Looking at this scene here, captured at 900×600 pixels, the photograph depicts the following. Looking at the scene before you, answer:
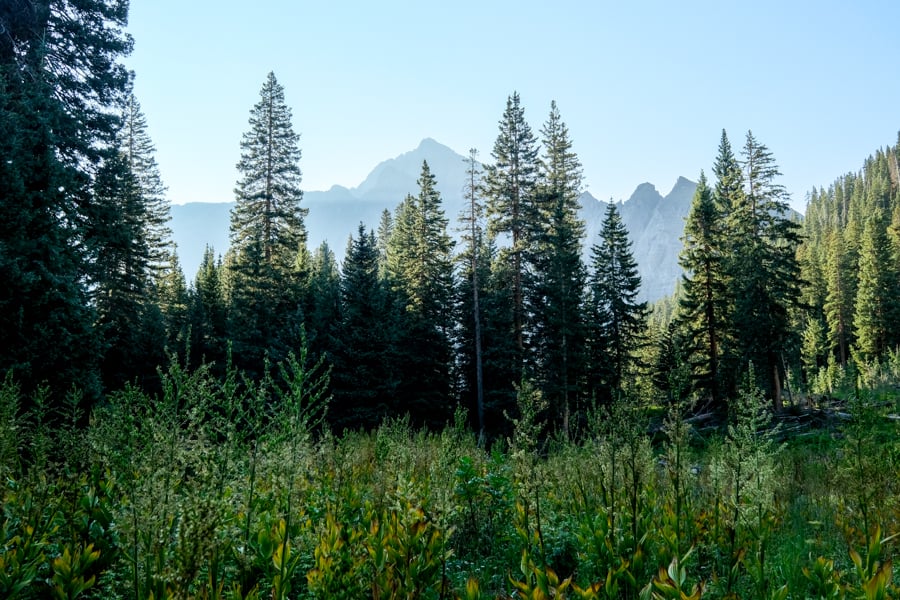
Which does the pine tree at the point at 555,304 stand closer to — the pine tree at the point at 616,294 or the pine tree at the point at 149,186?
the pine tree at the point at 616,294

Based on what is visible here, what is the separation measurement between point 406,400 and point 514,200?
13.5 m

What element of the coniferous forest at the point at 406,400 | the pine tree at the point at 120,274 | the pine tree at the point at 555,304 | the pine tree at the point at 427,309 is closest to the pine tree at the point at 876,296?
the coniferous forest at the point at 406,400

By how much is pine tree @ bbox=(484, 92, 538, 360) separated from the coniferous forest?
17cm

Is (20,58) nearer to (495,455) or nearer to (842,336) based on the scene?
(495,455)

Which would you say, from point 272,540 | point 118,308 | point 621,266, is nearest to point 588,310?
point 621,266

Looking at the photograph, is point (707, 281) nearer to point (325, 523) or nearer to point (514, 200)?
point (514, 200)

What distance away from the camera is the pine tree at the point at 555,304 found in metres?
25.5

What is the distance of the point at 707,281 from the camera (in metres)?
27.6

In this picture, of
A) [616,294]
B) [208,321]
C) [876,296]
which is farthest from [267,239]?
[876,296]

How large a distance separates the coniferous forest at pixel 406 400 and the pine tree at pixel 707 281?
17 cm

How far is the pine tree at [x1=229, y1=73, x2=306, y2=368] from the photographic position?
25438 millimetres

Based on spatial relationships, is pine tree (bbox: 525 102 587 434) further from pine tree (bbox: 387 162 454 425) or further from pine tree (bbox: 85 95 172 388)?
pine tree (bbox: 85 95 172 388)

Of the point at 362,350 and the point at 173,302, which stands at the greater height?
the point at 173,302

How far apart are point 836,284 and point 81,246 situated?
2472 inches
